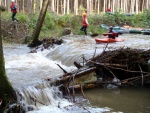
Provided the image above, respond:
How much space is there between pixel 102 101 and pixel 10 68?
14.3 ft

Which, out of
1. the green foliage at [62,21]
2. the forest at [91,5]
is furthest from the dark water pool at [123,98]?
the forest at [91,5]

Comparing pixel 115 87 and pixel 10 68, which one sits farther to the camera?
pixel 10 68

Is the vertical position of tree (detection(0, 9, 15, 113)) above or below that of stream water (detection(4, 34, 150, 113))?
above

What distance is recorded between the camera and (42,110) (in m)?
7.12

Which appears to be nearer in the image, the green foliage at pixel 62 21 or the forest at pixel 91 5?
the green foliage at pixel 62 21

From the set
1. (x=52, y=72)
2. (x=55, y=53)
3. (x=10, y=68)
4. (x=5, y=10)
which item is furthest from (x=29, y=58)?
(x=5, y=10)

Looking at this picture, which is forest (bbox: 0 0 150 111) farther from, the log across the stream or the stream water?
the stream water

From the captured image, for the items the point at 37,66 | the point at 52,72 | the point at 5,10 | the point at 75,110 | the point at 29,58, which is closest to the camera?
the point at 75,110

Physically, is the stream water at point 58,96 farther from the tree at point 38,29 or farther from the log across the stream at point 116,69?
the tree at point 38,29

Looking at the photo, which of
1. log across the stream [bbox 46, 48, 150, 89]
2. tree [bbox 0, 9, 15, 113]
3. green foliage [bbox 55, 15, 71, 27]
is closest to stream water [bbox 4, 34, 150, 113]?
log across the stream [bbox 46, 48, 150, 89]

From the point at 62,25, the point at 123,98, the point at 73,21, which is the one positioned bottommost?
the point at 123,98

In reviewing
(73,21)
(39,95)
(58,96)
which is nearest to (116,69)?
(58,96)

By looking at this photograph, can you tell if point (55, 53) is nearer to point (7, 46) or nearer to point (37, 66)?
point (37, 66)

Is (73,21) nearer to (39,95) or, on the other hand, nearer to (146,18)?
(146,18)
